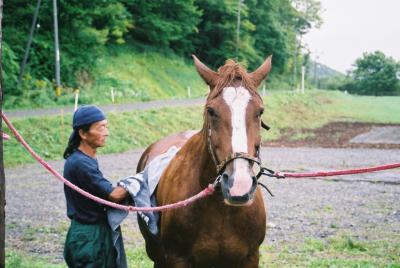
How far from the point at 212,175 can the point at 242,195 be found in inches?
30.4

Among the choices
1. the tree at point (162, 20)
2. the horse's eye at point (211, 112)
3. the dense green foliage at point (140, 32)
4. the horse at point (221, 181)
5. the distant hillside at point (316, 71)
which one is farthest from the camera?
the distant hillside at point (316, 71)

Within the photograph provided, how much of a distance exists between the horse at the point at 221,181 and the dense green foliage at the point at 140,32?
76.4 inches

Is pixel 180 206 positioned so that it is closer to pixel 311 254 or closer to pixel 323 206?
pixel 311 254

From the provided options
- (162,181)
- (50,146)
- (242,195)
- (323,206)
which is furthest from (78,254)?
Answer: (50,146)

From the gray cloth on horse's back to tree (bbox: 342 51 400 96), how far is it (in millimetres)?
77243

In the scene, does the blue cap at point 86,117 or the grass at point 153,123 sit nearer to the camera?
A: the blue cap at point 86,117

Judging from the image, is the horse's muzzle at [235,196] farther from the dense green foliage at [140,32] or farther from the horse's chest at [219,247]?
the dense green foliage at [140,32]

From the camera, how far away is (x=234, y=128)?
118 inches

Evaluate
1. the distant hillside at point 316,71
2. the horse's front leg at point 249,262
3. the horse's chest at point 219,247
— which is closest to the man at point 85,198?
the horse's chest at point 219,247

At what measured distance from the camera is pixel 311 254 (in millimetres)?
6219

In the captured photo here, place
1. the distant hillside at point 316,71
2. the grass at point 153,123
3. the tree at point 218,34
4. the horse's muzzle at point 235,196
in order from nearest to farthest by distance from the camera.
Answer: the horse's muzzle at point 235,196, the grass at point 153,123, the tree at point 218,34, the distant hillside at point 316,71

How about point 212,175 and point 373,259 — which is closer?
point 212,175

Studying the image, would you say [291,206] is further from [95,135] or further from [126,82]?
[126,82]

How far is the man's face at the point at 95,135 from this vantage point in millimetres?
3664
